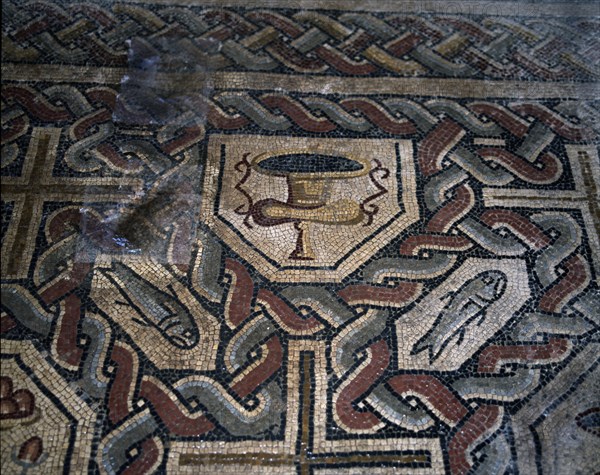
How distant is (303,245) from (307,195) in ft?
1.03

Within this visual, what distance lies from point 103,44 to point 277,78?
1.07m

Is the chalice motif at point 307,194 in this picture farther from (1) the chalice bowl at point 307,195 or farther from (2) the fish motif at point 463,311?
(2) the fish motif at point 463,311

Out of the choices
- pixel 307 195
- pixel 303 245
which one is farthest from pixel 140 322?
pixel 307 195

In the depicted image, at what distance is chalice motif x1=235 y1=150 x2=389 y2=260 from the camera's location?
3213 mm

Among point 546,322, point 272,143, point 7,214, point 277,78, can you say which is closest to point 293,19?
point 277,78

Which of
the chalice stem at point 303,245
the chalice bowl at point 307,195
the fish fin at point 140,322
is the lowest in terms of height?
the fish fin at point 140,322

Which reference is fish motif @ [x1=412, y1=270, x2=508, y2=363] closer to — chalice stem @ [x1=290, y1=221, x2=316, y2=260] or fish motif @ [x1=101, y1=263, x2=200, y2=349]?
chalice stem @ [x1=290, y1=221, x2=316, y2=260]

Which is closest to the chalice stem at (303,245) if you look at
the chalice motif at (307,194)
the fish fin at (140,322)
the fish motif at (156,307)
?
the chalice motif at (307,194)

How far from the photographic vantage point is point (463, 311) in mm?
2963

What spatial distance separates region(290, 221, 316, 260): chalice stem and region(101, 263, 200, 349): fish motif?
581 millimetres

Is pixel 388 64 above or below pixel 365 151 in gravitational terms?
above

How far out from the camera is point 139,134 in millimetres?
3494

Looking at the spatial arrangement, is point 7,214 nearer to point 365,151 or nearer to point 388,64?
point 365,151

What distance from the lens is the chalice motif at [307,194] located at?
10.5 feet
